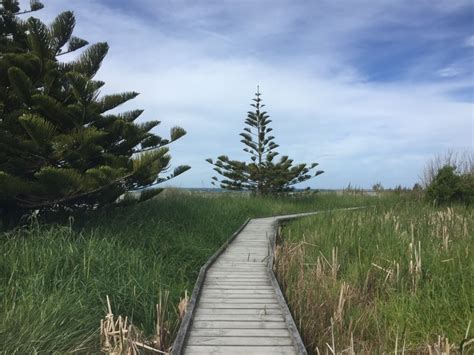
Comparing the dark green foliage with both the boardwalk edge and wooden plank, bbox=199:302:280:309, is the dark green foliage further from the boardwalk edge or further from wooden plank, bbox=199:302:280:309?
wooden plank, bbox=199:302:280:309

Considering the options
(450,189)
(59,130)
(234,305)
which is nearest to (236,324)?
(234,305)

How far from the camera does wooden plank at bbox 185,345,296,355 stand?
374 cm

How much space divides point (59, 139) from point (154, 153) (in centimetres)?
142

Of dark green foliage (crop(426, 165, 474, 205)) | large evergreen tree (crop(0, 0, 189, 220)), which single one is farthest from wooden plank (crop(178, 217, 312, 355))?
dark green foliage (crop(426, 165, 474, 205))

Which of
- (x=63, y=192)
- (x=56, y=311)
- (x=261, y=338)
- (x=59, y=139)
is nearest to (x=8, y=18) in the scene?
(x=59, y=139)

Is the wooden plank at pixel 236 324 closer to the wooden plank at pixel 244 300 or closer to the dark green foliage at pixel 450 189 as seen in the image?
the wooden plank at pixel 244 300

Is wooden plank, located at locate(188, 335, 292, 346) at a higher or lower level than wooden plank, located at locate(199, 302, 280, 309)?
lower

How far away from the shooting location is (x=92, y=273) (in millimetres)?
5441

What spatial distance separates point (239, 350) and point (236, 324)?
60 centimetres

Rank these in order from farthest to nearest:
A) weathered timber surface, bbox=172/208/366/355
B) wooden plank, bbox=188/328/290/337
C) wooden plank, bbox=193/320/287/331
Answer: wooden plank, bbox=193/320/287/331 → wooden plank, bbox=188/328/290/337 → weathered timber surface, bbox=172/208/366/355

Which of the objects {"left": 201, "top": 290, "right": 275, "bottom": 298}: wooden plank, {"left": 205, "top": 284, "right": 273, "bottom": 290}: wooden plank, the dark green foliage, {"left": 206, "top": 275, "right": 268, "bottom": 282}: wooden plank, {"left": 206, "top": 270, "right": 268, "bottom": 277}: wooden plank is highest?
the dark green foliage

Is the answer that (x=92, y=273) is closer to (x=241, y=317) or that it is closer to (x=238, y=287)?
(x=238, y=287)

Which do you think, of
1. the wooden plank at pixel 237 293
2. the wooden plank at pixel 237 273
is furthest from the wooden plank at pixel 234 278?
the wooden plank at pixel 237 293

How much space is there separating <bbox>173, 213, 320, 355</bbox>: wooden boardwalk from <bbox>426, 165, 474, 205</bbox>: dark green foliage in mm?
9650
